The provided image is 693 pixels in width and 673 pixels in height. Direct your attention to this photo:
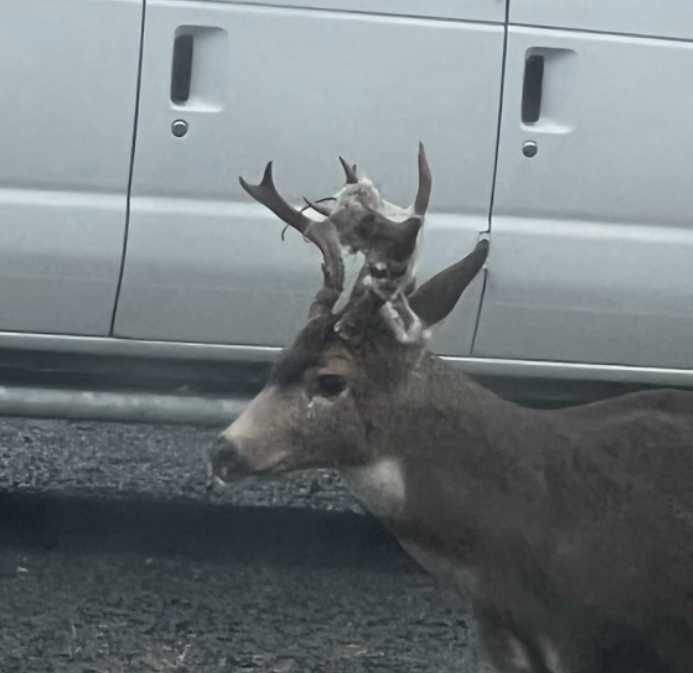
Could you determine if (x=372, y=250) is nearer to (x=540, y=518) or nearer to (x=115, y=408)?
(x=540, y=518)

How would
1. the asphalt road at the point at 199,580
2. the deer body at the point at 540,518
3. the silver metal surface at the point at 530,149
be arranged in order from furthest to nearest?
the silver metal surface at the point at 530,149
the asphalt road at the point at 199,580
the deer body at the point at 540,518

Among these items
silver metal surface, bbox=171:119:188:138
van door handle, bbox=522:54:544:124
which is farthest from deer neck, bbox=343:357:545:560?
van door handle, bbox=522:54:544:124

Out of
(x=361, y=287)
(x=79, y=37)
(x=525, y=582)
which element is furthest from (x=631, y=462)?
(x=79, y=37)

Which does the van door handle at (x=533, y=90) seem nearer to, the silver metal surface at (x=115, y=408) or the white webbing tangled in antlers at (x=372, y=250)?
the silver metal surface at (x=115, y=408)

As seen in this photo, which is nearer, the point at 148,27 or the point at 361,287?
the point at 361,287

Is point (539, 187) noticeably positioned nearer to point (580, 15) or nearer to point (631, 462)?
point (580, 15)

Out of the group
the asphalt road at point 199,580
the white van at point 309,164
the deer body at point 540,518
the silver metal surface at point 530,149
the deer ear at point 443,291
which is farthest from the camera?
the silver metal surface at point 530,149

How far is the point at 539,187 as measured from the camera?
6609mm

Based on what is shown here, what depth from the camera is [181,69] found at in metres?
6.44

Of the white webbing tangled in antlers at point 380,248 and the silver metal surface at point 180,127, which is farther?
the silver metal surface at point 180,127

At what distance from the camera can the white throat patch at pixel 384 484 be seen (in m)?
4.51

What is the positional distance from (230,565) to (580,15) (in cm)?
229

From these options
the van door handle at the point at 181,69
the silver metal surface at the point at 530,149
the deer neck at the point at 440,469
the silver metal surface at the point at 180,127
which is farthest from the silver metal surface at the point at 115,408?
the deer neck at the point at 440,469

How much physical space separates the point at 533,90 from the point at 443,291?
2205mm
